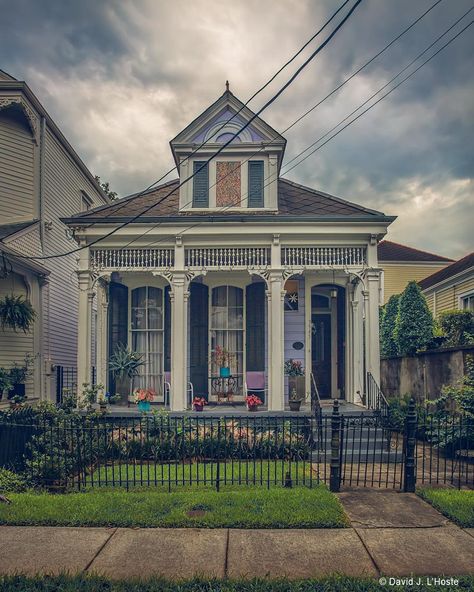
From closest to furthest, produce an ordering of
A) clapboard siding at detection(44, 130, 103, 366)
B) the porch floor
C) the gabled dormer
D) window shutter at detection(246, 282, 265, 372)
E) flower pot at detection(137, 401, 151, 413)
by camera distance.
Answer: the porch floor < flower pot at detection(137, 401, 151, 413) < the gabled dormer < window shutter at detection(246, 282, 265, 372) < clapboard siding at detection(44, 130, 103, 366)

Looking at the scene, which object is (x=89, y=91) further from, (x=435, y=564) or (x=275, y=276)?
(x=435, y=564)

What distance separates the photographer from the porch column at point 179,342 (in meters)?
11.2

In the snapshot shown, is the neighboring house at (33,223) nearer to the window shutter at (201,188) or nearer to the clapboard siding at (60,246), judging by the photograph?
the clapboard siding at (60,246)

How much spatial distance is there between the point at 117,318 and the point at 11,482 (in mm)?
6340

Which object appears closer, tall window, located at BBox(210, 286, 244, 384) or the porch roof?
the porch roof

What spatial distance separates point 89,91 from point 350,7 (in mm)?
8001

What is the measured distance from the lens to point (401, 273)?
30703 mm

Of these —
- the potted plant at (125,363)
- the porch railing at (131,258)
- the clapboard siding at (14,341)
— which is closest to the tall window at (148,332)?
the potted plant at (125,363)

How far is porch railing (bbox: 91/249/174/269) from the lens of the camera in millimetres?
11789

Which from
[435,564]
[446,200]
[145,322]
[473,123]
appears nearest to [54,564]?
[435,564]

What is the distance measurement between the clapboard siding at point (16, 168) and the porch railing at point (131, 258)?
14.5 ft

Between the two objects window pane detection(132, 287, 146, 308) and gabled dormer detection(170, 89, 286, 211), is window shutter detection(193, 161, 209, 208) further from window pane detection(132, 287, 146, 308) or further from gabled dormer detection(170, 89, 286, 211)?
window pane detection(132, 287, 146, 308)

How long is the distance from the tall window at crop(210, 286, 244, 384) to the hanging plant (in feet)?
16.0

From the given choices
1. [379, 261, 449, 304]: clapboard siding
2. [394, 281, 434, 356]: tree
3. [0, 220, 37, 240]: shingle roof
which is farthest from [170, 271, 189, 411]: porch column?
[379, 261, 449, 304]: clapboard siding
